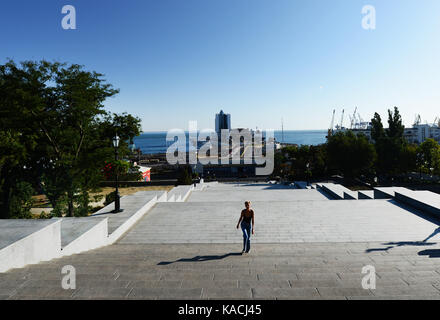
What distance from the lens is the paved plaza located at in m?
4.11

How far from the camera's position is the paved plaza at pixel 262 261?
4113 millimetres

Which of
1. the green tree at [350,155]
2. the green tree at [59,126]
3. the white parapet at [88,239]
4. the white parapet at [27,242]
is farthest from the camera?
the green tree at [350,155]

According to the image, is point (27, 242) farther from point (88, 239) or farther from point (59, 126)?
point (59, 126)

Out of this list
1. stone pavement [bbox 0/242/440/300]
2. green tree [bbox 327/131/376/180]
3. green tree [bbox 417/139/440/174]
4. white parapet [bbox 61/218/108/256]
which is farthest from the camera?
green tree [bbox 327/131/376/180]

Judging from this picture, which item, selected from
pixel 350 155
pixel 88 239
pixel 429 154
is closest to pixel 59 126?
pixel 88 239

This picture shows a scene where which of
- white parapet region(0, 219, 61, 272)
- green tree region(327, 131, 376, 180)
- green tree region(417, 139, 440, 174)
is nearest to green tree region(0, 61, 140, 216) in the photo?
white parapet region(0, 219, 61, 272)

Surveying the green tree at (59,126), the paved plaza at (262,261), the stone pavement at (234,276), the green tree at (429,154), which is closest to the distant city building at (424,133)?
the green tree at (429,154)

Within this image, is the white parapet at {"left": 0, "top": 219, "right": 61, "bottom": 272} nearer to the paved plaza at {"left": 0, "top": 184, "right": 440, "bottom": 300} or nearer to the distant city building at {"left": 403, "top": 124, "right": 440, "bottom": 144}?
the paved plaza at {"left": 0, "top": 184, "right": 440, "bottom": 300}

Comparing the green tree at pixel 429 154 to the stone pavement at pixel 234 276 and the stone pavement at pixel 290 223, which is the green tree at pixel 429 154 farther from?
the stone pavement at pixel 234 276

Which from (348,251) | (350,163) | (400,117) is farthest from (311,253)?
Answer: (400,117)

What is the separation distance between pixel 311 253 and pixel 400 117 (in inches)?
1856

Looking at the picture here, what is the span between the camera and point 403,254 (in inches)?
258

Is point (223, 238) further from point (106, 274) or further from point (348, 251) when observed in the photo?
point (106, 274)

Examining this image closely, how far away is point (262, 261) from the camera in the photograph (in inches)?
238
